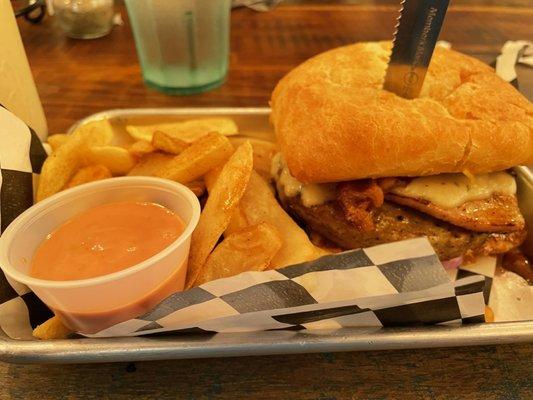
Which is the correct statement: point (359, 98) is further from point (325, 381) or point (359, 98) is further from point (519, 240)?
point (325, 381)

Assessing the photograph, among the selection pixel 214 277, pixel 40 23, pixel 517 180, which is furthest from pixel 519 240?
pixel 40 23

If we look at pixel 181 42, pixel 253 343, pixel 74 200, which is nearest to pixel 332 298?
pixel 253 343

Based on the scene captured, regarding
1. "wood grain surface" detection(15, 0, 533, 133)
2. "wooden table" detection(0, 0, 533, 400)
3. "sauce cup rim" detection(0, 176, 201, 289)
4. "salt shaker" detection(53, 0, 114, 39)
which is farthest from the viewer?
"salt shaker" detection(53, 0, 114, 39)

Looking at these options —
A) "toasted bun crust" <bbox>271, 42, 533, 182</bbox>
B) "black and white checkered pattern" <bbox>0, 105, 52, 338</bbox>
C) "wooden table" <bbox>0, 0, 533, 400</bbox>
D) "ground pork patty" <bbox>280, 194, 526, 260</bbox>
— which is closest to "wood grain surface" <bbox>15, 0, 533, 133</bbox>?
"wooden table" <bbox>0, 0, 533, 400</bbox>

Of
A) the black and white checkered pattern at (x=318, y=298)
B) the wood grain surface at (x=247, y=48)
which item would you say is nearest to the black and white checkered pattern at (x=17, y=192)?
the black and white checkered pattern at (x=318, y=298)

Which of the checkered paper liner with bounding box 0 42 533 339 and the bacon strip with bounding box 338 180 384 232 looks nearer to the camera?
the checkered paper liner with bounding box 0 42 533 339

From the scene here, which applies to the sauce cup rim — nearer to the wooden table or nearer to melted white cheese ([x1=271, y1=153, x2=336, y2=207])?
the wooden table
